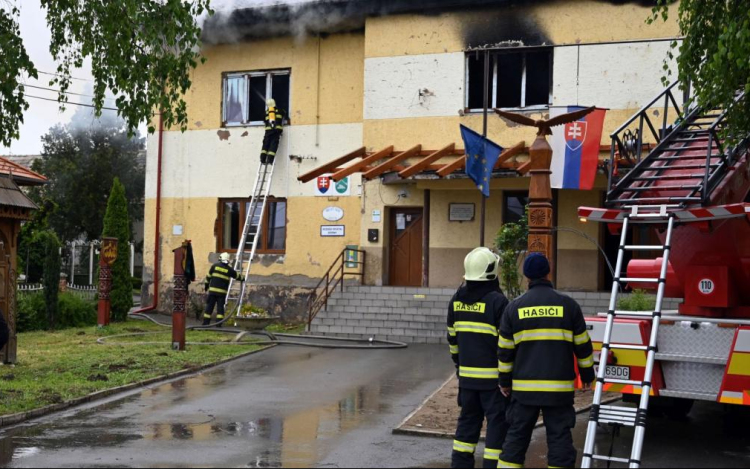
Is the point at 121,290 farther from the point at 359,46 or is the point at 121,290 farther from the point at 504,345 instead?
the point at 504,345

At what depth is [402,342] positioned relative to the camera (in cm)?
1766

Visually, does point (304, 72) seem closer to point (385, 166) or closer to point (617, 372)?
point (385, 166)

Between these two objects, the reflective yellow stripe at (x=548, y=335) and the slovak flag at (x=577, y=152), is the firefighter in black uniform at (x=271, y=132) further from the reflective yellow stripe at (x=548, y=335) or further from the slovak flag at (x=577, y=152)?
the reflective yellow stripe at (x=548, y=335)

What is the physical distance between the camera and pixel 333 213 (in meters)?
21.9

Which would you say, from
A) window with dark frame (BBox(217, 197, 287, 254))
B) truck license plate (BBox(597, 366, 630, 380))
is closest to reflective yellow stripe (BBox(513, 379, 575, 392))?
truck license plate (BBox(597, 366, 630, 380))

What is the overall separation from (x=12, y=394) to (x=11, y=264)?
317 cm

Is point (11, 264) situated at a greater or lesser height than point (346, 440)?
greater

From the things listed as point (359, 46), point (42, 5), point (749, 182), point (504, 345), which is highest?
point (359, 46)

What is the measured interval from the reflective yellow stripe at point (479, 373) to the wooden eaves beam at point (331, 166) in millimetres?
12067

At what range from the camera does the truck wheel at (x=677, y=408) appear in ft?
32.5

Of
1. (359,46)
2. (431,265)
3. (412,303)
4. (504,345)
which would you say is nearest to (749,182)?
(504,345)

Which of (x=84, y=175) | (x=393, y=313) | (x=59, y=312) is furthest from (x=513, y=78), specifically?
(x=84, y=175)

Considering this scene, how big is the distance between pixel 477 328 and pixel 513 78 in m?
13.8

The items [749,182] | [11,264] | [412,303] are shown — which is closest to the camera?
[749,182]
